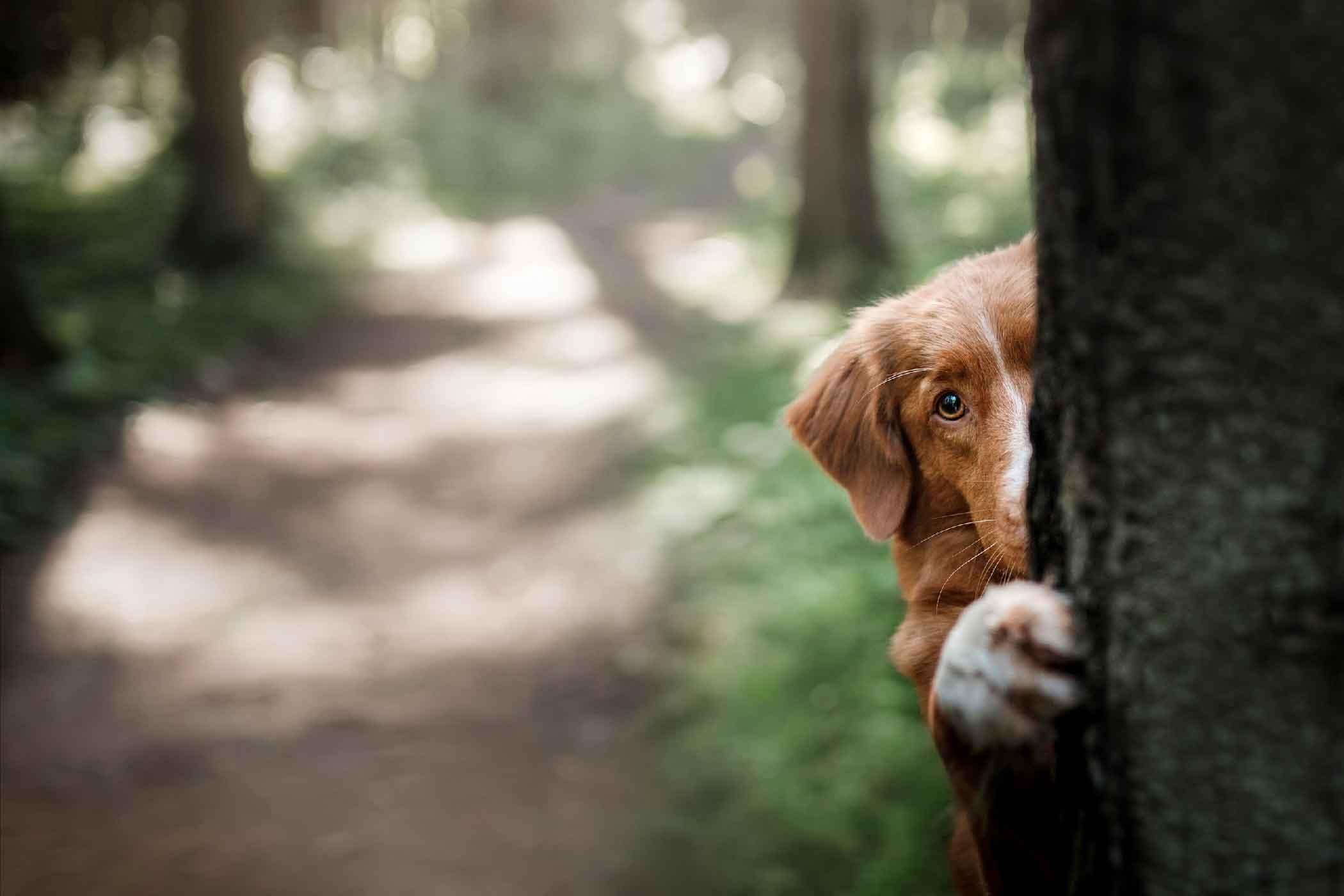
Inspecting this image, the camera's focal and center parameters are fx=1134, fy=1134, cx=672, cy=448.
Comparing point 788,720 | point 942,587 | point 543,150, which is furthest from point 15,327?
point 543,150

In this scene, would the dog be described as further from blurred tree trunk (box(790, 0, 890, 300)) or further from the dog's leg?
blurred tree trunk (box(790, 0, 890, 300))

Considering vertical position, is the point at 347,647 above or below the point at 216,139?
below

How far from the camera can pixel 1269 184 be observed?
58.9 inches

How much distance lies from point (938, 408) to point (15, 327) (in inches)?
372

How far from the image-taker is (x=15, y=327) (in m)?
10.1

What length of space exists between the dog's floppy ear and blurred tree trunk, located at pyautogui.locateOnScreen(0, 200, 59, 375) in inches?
337

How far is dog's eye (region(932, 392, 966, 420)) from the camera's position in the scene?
3.43 m

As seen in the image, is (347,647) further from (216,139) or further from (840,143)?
(216,139)

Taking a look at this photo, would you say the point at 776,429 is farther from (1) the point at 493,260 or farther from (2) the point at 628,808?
(1) the point at 493,260

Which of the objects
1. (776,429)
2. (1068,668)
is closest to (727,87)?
(776,429)

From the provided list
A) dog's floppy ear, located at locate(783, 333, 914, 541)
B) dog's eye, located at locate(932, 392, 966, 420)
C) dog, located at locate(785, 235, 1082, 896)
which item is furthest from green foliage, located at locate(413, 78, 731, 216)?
dog's eye, located at locate(932, 392, 966, 420)

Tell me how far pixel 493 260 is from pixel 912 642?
16.3 m

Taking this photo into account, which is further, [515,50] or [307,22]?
[307,22]

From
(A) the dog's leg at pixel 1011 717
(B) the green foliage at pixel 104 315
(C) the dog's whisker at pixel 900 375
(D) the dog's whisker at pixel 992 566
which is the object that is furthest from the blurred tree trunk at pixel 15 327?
(A) the dog's leg at pixel 1011 717
